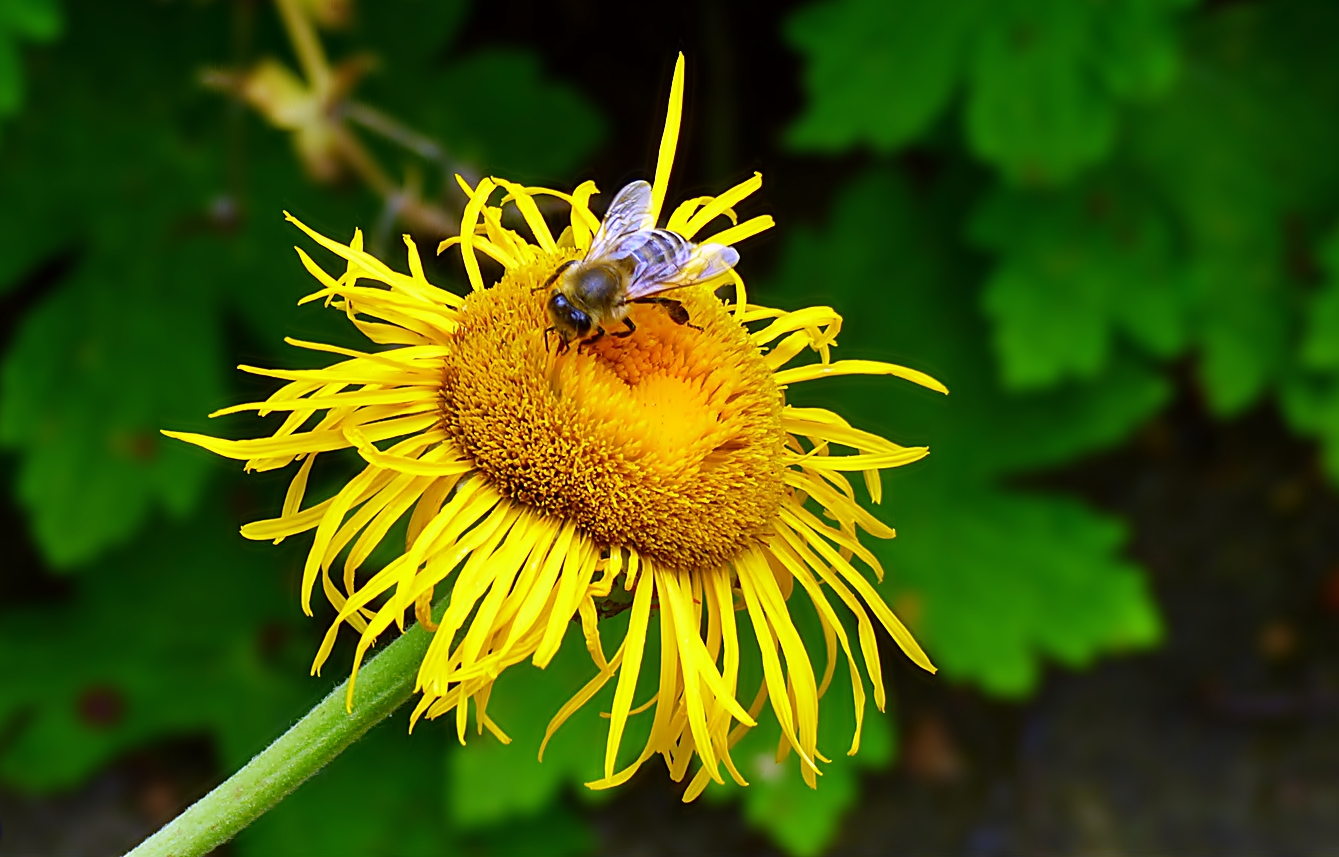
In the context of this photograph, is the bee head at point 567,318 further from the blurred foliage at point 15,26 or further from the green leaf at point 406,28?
the green leaf at point 406,28

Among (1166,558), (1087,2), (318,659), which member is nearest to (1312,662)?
(1166,558)

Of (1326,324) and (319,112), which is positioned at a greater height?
(319,112)

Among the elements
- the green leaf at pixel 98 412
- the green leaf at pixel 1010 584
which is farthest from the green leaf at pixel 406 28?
the green leaf at pixel 1010 584

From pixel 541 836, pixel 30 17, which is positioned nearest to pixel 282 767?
pixel 30 17

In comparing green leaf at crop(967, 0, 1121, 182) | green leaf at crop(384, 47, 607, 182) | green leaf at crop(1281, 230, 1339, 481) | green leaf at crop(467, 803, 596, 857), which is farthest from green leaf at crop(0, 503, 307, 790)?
green leaf at crop(1281, 230, 1339, 481)

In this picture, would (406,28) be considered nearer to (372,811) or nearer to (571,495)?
(372,811)

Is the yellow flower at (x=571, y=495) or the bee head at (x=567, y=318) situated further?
the bee head at (x=567, y=318)

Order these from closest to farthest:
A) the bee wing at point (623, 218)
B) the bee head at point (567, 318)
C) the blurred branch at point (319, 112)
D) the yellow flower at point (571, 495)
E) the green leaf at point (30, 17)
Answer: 1. the yellow flower at point (571, 495)
2. the bee head at point (567, 318)
3. the bee wing at point (623, 218)
4. the blurred branch at point (319, 112)
5. the green leaf at point (30, 17)
